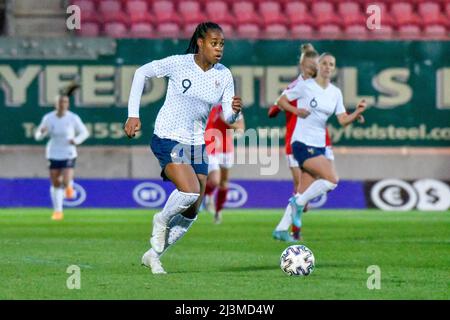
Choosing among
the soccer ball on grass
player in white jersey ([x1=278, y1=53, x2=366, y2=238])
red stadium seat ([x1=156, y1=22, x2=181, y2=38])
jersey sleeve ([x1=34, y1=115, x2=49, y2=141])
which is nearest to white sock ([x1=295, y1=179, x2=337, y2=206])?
player in white jersey ([x1=278, y1=53, x2=366, y2=238])

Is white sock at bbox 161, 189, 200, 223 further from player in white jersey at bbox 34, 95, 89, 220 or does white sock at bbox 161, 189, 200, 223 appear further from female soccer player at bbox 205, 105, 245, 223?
player in white jersey at bbox 34, 95, 89, 220

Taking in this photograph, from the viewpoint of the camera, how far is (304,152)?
15.0 meters

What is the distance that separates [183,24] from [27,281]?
14831 mm

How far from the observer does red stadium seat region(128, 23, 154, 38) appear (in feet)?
77.8

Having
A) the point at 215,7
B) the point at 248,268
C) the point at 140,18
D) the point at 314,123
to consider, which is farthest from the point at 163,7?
the point at 248,268

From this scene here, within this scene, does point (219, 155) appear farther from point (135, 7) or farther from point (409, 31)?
point (409, 31)

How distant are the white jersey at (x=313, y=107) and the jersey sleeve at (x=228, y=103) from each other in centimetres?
423

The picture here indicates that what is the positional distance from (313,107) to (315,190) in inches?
40.8

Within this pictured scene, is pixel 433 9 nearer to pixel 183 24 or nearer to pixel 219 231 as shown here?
pixel 183 24

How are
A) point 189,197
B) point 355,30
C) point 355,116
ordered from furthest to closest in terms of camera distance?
point 355,30
point 355,116
point 189,197

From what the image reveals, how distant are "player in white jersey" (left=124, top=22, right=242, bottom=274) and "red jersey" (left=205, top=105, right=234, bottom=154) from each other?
8.25m

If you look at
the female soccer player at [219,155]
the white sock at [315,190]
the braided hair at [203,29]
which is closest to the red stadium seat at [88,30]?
the female soccer player at [219,155]

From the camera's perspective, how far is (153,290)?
31.2ft
